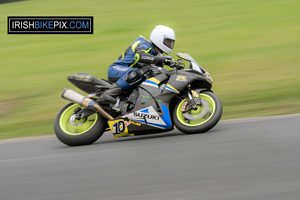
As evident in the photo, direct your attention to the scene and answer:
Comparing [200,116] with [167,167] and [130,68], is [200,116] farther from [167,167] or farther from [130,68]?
[167,167]

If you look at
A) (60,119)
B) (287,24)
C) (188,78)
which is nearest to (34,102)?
(60,119)

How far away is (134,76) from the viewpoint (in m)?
7.06

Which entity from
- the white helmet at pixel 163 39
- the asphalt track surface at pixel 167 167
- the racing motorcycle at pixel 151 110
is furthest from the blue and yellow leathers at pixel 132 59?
the asphalt track surface at pixel 167 167

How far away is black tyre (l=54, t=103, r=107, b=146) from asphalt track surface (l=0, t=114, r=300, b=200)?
139 millimetres

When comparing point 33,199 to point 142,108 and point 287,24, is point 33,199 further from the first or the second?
point 287,24

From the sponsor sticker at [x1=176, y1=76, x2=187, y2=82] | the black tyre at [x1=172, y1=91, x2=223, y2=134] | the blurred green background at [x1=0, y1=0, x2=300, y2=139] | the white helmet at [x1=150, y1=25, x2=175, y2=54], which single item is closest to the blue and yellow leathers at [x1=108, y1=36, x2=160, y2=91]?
the white helmet at [x1=150, y1=25, x2=175, y2=54]

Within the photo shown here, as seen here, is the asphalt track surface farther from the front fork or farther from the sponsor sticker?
the sponsor sticker

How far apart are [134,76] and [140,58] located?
0.27m

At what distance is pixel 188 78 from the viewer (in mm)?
6949

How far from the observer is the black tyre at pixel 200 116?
6848mm

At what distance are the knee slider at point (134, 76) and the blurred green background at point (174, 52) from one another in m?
2.29

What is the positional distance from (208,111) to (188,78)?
54 centimetres

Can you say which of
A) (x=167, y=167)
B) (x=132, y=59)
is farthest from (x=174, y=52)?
(x=167, y=167)

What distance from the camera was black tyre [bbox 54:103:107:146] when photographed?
23.0 feet
